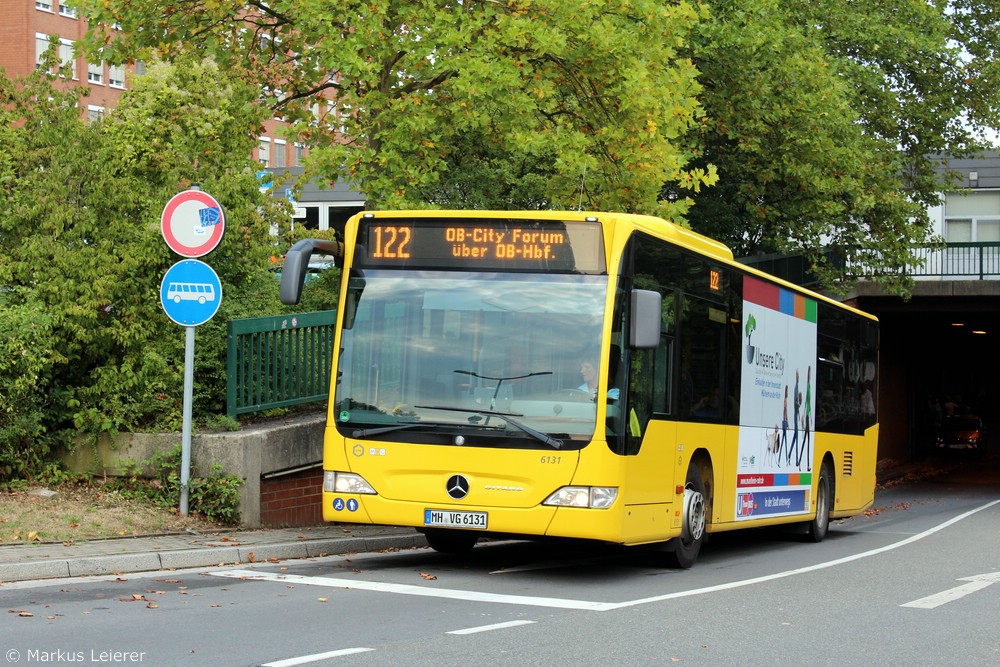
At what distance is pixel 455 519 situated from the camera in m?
10.9

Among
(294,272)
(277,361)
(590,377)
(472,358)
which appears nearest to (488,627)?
(590,377)

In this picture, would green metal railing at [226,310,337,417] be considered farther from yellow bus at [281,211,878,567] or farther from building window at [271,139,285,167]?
building window at [271,139,285,167]

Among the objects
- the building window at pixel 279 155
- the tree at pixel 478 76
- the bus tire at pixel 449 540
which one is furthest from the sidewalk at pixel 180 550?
the building window at pixel 279 155

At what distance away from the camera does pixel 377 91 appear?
58.7 ft

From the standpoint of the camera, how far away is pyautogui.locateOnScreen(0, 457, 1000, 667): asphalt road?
7.34m

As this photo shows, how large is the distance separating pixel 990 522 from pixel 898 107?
1025cm

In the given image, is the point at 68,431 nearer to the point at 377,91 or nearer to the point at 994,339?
the point at 377,91

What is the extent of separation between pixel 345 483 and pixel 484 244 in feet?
7.55

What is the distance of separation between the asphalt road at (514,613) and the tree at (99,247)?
2.98 m

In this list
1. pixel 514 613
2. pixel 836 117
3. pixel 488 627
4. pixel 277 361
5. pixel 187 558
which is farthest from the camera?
pixel 836 117

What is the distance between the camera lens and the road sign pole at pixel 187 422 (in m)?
12.9

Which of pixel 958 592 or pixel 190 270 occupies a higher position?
pixel 190 270

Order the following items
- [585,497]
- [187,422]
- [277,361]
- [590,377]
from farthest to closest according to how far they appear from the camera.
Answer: [277,361] < [187,422] < [590,377] < [585,497]

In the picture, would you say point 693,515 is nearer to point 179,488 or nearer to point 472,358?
point 472,358
